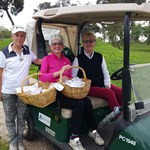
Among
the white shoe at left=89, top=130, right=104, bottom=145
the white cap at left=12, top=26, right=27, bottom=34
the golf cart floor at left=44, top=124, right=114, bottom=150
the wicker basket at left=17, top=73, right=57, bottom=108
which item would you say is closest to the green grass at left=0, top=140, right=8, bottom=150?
the golf cart floor at left=44, top=124, right=114, bottom=150

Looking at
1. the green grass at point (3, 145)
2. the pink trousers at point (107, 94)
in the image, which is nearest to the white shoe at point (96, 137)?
the pink trousers at point (107, 94)

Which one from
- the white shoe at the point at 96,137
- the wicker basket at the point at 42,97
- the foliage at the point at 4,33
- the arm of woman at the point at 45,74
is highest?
the arm of woman at the point at 45,74

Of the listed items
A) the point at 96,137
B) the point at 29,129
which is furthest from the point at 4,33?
the point at 96,137

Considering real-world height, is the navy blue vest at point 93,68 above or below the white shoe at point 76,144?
above

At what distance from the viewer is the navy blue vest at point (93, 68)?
3959 mm

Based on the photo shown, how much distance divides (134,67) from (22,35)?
145 cm

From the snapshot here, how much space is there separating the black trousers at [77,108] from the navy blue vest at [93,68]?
1.91ft

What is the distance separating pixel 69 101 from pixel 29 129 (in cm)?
108

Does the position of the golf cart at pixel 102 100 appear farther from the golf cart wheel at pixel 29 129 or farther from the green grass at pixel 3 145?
the green grass at pixel 3 145

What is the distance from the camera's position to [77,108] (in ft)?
10.9

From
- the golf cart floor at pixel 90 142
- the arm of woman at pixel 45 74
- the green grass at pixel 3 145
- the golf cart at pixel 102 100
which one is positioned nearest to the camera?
the golf cart at pixel 102 100

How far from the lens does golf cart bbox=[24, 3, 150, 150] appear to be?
8.52 ft

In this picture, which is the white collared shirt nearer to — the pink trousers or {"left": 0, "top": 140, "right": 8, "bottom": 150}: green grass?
the pink trousers

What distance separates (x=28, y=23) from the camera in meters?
4.37
